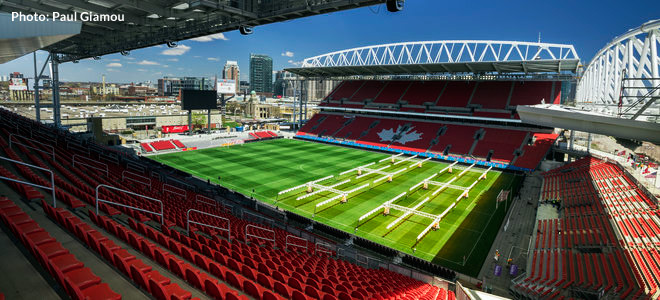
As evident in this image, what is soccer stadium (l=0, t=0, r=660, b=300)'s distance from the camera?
6.96m

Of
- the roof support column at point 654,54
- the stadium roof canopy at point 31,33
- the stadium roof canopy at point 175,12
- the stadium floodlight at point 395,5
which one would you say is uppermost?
the stadium roof canopy at point 175,12

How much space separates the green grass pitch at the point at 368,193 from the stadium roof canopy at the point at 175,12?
12160mm

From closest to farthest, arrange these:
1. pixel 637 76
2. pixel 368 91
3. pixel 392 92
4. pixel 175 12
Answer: pixel 637 76
pixel 175 12
pixel 392 92
pixel 368 91

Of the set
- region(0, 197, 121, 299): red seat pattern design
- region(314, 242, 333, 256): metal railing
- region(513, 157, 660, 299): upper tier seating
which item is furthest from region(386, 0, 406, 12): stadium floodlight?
region(513, 157, 660, 299): upper tier seating

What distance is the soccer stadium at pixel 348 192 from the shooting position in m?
6.96

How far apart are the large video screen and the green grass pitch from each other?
610 centimetres

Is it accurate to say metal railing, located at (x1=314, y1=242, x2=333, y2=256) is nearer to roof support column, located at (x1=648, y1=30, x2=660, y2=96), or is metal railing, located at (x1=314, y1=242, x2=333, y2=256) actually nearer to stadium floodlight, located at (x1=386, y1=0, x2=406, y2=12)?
stadium floodlight, located at (x1=386, y1=0, x2=406, y2=12)

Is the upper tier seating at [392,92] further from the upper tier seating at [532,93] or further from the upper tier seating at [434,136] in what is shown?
the upper tier seating at [532,93]

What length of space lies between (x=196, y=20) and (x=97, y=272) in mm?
15611

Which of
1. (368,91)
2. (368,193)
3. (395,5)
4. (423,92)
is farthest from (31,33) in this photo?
(368,91)

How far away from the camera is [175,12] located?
16078mm

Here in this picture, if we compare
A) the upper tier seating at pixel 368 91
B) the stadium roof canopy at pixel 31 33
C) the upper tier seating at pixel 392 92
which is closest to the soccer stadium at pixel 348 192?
the stadium roof canopy at pixel 31 33

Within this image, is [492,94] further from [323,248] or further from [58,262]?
[58,262]

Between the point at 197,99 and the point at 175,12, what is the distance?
29262 millimetres
